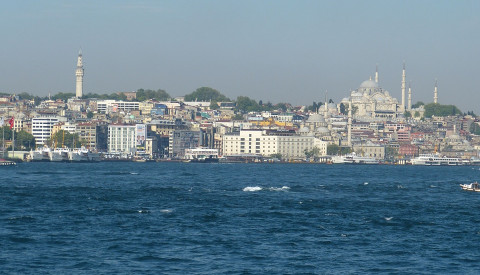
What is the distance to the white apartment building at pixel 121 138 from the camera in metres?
146

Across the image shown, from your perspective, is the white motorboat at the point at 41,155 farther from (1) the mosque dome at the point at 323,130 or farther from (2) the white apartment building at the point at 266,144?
(1) the mosque dome at the point at 323,130

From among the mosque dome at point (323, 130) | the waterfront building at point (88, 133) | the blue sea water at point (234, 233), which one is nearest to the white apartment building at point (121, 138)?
the waterfront building at point (88, 133)

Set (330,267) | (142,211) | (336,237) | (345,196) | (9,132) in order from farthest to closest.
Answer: (9,132) < (345,196) < (142,211) < (336,237) < (330,267)

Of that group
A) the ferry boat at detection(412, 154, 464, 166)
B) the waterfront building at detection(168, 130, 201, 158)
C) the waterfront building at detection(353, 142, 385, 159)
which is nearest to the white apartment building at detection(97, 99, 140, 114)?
the waterfront building at detection(168, 130, 201, 158)

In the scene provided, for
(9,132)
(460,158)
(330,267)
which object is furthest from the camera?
(460,158)

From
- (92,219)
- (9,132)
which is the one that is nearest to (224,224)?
(92,219)

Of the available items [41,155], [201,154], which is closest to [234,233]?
[41,155]

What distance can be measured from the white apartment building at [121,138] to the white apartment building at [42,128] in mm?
7955

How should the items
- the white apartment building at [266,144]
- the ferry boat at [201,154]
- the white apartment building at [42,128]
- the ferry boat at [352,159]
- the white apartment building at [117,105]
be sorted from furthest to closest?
1. the white apartment building at [117,105]
2. the white apartment building at [266,144]
3. the white apartment building at [42,128]
4. the ferry boat at [352,159]
5. the ferry boat at [201,154]

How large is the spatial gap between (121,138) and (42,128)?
35.7 feet

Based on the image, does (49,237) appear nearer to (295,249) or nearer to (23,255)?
(23,255)

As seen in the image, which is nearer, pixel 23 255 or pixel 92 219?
pixel 23 255

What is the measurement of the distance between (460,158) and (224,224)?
128688 millimetres

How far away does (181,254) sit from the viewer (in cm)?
2656
